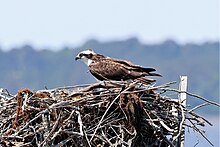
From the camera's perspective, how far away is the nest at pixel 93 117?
8.82 metres

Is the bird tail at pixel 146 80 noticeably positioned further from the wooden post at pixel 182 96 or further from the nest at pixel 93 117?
the nest at pixel 93 117

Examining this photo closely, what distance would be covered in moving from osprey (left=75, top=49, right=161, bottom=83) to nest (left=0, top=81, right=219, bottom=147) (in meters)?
0.78

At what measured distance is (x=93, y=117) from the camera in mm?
8930

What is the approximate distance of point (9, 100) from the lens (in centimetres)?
918

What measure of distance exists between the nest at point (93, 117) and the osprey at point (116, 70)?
30.8 inches

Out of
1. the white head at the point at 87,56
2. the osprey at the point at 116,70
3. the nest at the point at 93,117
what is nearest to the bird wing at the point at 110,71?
the osprey at the point at 116,70

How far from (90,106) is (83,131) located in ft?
0.87

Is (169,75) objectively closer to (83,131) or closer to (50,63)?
(50,63)

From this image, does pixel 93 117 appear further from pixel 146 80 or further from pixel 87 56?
pixel 87 56

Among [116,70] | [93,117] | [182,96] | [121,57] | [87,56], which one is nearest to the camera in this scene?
[93,117]

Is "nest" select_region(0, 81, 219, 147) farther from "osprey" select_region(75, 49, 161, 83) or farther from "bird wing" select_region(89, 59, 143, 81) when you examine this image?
"bird wing" select_region(89, 59, 143, 81)

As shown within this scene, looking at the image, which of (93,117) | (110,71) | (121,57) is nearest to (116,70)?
(110,71)

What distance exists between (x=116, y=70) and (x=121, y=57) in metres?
150

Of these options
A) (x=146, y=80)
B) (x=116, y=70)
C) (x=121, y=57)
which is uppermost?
(x=121, y=57)
